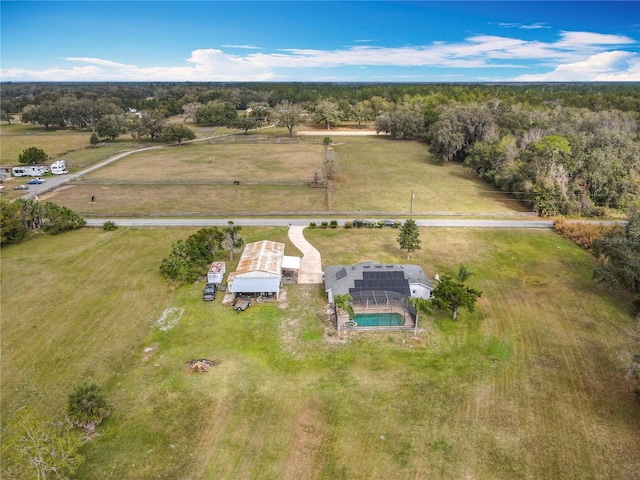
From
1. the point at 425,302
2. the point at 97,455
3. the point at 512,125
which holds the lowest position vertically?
the point at 97,455

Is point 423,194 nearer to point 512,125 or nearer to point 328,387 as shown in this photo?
→ point 512,125

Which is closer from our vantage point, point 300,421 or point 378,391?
point 300,421

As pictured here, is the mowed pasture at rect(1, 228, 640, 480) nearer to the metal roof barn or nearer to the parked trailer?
the metal roof barn

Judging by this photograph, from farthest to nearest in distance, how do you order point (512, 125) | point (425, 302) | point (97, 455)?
point (512, 125)
point (425, 302)
point (97, 455)

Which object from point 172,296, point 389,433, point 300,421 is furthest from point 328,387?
point 172,296

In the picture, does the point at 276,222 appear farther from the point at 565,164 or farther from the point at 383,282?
the point at 565,164

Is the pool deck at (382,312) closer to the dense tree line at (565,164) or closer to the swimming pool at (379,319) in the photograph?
the swimming pool at (379,319)

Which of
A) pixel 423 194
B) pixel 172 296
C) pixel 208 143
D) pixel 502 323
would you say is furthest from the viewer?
pixel 208 143
